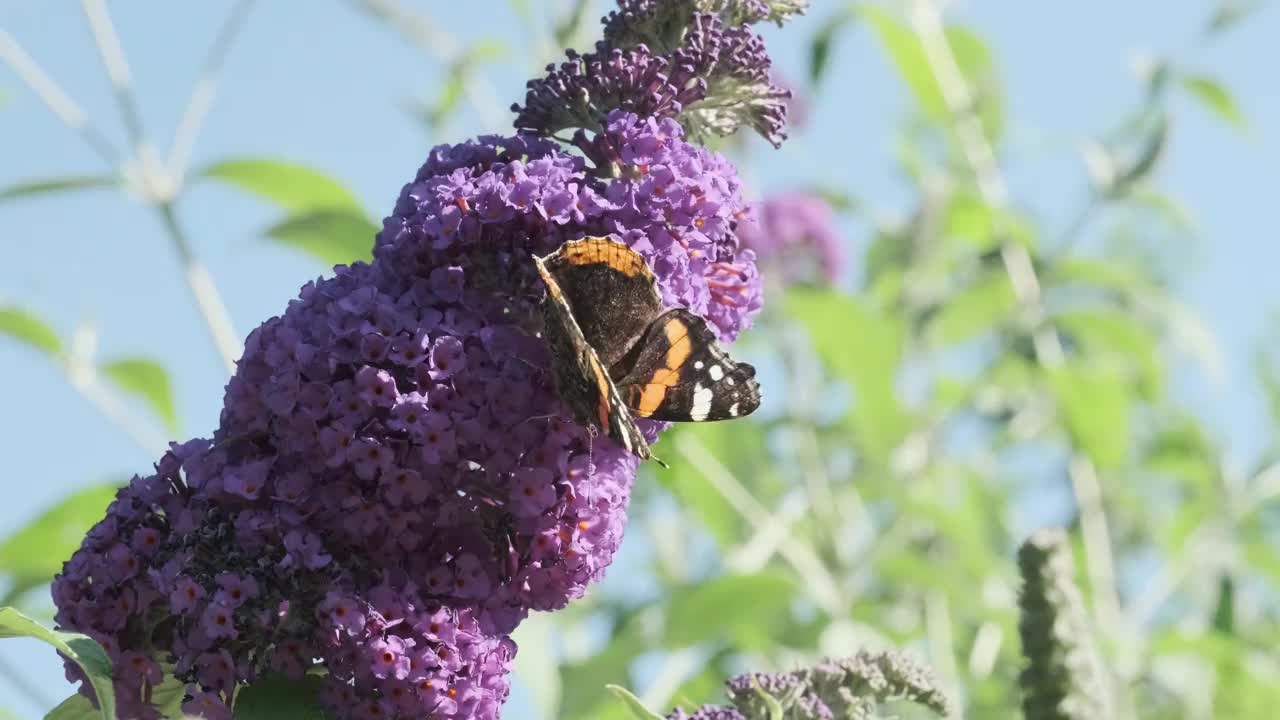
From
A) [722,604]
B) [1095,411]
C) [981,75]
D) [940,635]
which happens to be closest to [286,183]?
[722,604]

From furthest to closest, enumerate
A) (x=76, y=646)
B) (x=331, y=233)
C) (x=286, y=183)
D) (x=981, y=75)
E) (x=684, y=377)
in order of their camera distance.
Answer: (x=981, y=75)
(x=286, y=183)
(x=331, y=233)
(x=684, y=377)
(x=76, y=646)

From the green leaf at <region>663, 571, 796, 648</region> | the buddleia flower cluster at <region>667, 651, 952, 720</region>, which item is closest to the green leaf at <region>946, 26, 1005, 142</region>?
the green leaf at <region>663, 571, 796, 648</region>

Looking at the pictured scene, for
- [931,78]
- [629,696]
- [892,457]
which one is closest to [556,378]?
[629,696]

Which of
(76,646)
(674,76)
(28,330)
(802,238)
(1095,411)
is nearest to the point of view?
(76,646)

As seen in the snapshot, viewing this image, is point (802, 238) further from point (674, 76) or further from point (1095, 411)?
point (674, 76)

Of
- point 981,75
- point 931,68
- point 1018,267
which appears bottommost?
point 1018,267

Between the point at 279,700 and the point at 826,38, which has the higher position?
the point at 826,38

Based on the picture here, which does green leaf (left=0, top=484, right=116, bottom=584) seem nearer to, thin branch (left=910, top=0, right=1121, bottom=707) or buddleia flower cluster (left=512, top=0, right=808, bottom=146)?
buddleia flower cluster (left=512, top=0, right=808, bottom=146)
